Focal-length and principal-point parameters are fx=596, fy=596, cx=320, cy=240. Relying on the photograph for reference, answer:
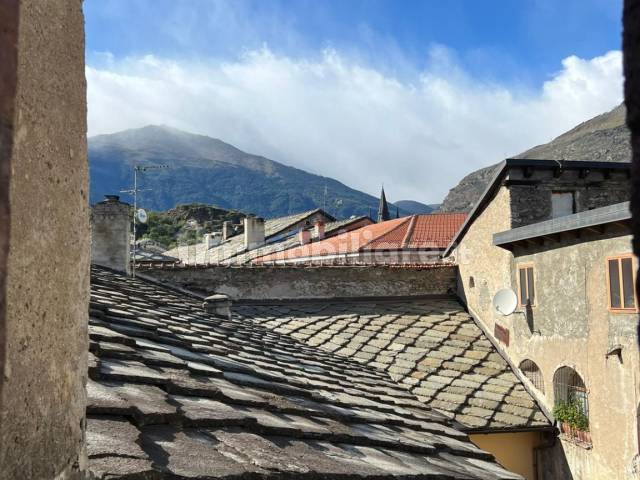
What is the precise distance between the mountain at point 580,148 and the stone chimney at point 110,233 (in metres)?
58.2

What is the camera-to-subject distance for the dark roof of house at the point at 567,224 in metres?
7.34

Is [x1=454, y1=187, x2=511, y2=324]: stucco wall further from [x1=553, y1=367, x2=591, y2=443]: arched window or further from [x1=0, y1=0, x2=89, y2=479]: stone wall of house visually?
[x1=0, y1=0, x2=89, y2=479]: stone wall of house

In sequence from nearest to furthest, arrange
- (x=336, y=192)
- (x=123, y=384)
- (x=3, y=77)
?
(x=3, y=77), (x=123, y=384), (x=336, y=192)

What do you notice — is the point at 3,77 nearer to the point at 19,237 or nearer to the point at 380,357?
the point at 19,237

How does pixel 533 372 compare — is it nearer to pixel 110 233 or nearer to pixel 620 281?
pixel 620 281

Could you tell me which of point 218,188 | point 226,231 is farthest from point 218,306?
point 218,188

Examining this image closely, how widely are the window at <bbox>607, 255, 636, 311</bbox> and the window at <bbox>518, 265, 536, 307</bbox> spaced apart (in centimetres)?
212

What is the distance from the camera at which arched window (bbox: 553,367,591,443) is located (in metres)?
8.49

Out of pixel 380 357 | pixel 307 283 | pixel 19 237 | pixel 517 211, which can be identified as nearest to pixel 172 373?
pixel 19 237

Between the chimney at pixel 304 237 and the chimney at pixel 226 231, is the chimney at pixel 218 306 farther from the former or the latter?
the chimney at pixel 226 231

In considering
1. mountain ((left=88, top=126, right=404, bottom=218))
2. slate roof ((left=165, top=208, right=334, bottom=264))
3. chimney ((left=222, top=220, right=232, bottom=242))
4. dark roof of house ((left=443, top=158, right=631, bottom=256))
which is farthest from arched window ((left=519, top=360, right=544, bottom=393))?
mountain ((left=88, top=126, right=404, bottom=218))

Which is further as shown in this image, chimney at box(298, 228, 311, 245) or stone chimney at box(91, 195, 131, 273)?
chimney at box(298, 228, 311, 245)

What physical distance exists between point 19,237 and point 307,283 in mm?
12278

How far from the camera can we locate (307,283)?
13.4m
